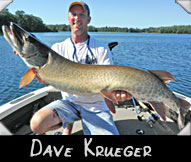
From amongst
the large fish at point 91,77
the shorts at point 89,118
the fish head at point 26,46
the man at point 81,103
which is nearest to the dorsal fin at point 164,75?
the large fish at point 91,77

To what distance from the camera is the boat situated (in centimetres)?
304

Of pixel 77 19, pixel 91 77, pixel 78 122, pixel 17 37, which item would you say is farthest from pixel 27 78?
pixel 78 122

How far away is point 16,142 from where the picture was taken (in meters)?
1.90

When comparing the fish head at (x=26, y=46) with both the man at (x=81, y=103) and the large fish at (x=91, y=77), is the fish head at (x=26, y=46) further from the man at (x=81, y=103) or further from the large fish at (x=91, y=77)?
the man at (x=81, y=103)

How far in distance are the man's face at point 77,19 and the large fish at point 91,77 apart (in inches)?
28.5

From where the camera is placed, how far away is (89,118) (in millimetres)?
2434

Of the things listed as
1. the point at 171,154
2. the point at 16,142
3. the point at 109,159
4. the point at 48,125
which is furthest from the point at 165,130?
the point at 16,142

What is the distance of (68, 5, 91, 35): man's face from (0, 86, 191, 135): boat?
73.1 inches

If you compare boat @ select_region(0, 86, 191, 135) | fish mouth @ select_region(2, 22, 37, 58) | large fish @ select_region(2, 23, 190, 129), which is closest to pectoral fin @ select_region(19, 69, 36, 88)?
large fish @ select_region(2, 23, 190, 129)

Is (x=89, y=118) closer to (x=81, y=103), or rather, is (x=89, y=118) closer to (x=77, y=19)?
(x=81, y=103)

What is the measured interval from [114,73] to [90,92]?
413 mm

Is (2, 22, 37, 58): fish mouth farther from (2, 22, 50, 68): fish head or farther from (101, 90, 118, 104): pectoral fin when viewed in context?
(101, 90, 118, 104): pectoral fin

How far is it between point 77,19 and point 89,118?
164cm

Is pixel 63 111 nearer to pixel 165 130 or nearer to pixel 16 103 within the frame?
pixel 16 103
